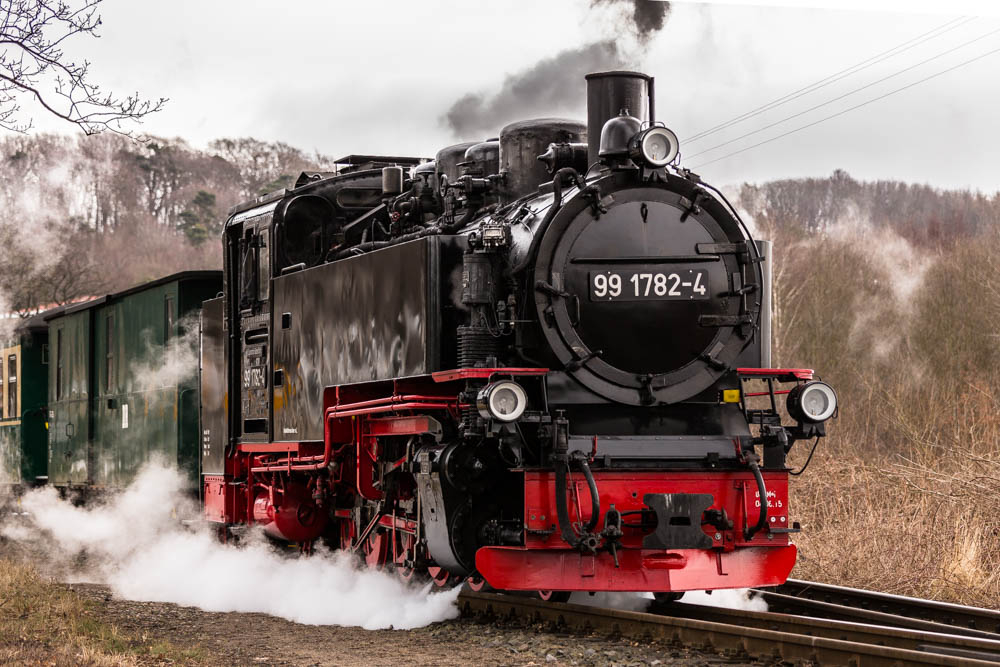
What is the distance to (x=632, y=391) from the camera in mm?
6883

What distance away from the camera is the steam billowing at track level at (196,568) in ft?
26.1

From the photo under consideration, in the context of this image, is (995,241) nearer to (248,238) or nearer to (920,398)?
(920,398)

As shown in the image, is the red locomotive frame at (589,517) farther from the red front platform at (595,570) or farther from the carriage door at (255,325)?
the carriage door at (255,325)

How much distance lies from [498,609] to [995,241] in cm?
1208

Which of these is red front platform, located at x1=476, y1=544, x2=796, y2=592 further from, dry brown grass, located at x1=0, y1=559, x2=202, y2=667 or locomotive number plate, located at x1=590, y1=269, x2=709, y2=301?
dry brown grass, located at x1=0, y1=559, x2=202, y2=667

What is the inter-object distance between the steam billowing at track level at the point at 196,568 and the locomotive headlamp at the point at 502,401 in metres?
1.82

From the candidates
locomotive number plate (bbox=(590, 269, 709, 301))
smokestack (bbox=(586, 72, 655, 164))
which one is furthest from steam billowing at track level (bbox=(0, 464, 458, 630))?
smokestack (bbox=(586, 72, 655, 164))

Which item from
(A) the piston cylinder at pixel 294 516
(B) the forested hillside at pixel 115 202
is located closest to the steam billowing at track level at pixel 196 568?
(A) the piston cylinder at pixel 294 516

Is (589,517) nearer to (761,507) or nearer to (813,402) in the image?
(761,507)

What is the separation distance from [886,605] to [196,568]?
222 inches

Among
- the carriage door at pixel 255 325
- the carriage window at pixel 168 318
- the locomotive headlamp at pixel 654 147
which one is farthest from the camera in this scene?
the carriage window at pixel 168 318

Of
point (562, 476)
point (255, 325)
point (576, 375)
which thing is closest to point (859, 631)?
point (562, 476)

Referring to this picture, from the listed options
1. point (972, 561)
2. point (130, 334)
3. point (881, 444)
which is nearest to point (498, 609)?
point (972, 561)

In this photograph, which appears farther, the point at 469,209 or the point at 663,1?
the point at 663,1
